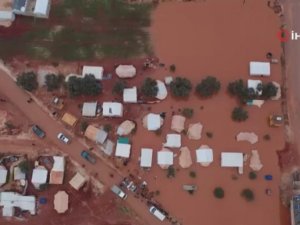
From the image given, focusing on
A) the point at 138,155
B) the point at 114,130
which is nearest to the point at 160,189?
the point at 138,155

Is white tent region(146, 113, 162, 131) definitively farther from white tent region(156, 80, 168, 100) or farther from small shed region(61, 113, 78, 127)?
small shed region(61, 113, 78, 127)

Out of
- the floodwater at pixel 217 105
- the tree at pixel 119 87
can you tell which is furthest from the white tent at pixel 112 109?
the floodwater at pixel 217 105

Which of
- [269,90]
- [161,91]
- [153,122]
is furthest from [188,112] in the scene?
[269,90]

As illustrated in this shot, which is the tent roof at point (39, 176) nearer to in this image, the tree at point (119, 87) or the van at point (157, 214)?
the tree at point (119, 87)

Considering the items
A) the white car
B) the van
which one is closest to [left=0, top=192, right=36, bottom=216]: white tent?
the white car

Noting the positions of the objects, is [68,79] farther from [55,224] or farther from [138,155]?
[55,224]

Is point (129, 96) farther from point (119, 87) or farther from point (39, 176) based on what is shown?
point (39, 176)
